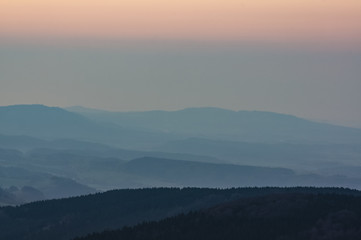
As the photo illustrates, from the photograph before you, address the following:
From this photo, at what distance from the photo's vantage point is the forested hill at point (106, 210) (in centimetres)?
15612

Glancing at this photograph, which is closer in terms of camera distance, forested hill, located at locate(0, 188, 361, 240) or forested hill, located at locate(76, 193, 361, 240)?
forested hill, located at locate(76, 193, 361, 240)

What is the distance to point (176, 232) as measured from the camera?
11706 centimetres

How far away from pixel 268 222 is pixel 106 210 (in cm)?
5639

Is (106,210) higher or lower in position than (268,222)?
higher

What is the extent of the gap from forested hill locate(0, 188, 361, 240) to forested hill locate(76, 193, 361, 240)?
24.2m

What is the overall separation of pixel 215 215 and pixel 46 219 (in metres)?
53.3

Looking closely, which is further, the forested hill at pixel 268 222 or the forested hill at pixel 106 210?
the forested hill at pixel 106 210

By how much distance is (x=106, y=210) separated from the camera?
169125 millimetres

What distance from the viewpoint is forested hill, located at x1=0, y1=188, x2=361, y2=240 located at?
156m

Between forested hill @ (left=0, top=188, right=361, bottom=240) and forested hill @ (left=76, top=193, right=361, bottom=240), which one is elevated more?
forested hill @ (left=0, top=188, right=361, bottom=240)

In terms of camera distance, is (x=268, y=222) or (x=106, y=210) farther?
(x=106, y=210)

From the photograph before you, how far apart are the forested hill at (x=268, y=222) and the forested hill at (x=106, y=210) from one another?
79.4 ft

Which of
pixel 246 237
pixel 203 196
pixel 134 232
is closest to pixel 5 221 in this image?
pixel 203 196

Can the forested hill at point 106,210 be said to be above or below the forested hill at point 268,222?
above
